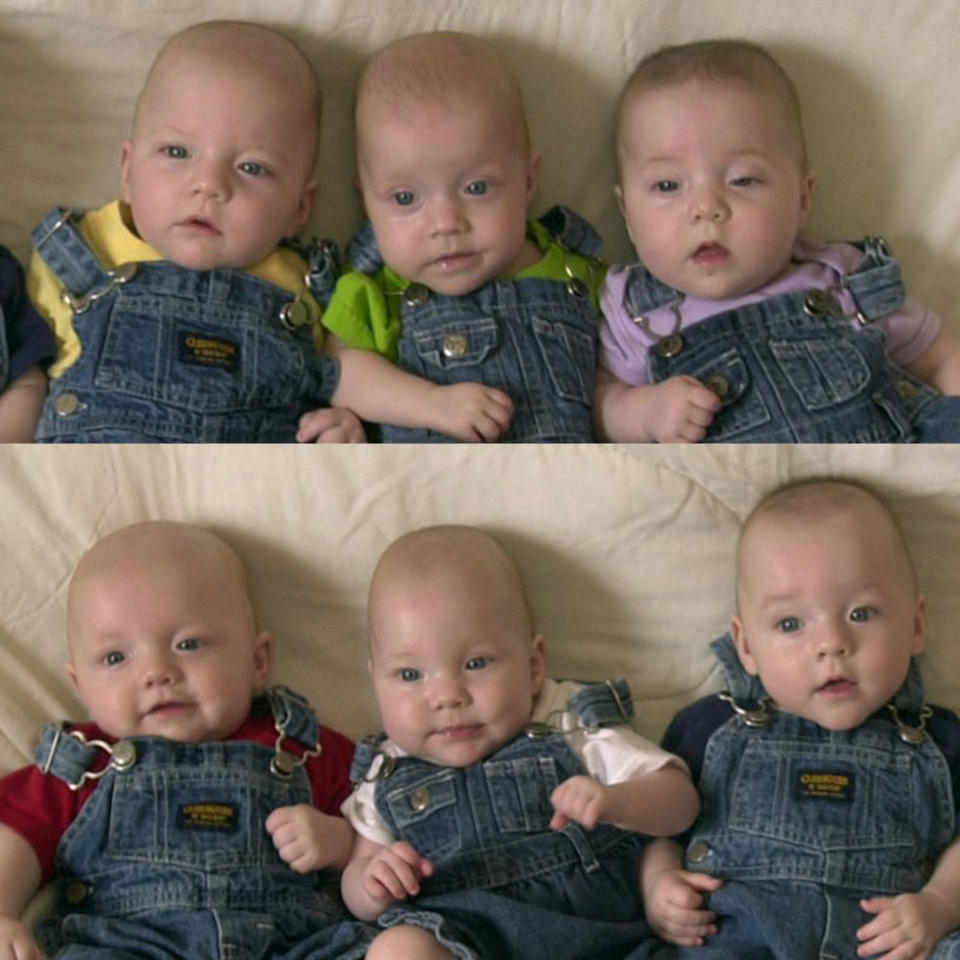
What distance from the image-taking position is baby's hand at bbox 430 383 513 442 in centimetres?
167

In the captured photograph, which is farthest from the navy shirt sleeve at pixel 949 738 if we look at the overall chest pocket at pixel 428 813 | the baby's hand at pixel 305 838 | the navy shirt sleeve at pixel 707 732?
the baby's hand at pixel 305 838

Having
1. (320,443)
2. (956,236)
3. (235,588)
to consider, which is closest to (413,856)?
(235,588)

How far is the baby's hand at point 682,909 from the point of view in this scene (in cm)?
145

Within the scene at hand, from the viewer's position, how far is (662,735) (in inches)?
63.2

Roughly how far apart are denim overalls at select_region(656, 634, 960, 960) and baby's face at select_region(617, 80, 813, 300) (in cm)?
44

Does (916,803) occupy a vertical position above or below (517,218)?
below

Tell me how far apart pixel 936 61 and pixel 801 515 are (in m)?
0.57

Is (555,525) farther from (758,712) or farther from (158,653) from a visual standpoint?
(158,653)

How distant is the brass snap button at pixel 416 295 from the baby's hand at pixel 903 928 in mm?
717

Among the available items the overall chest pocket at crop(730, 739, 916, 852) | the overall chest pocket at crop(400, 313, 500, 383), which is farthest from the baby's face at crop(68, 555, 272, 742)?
the overall chest pocket at crop(730, 739, 916, 852)

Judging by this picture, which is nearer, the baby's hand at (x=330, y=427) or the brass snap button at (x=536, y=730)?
the brass snap button at (x=536, y=730)

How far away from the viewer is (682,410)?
1.68m

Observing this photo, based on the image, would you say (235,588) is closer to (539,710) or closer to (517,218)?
(539,710)

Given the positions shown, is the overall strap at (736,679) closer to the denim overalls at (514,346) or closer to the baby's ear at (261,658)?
the denim overalls at (514,346)
